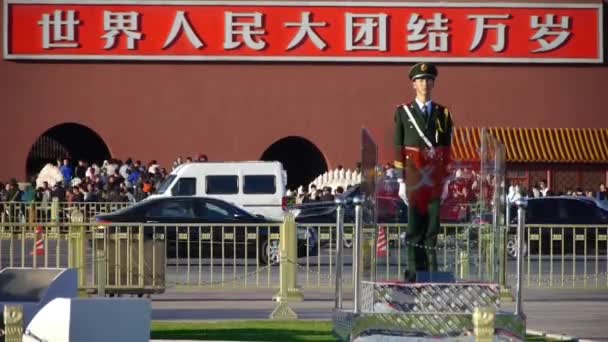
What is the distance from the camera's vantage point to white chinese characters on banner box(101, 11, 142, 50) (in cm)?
4147

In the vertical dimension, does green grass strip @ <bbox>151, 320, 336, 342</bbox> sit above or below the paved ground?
above

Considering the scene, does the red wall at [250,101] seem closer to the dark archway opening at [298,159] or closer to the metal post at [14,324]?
the dark archway opening at [298,159]

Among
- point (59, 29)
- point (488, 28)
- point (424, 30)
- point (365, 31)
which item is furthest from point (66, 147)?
point (488, 28)

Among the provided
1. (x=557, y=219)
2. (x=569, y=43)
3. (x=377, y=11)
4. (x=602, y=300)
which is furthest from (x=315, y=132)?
(x=602, y=300)

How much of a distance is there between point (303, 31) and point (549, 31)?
6170 millimetres

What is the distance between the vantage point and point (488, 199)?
1366 centimetres

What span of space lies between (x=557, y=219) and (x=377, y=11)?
37.7 feet

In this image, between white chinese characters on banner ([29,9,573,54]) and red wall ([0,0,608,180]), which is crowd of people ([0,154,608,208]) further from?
white chinese characters on banner ([29,9,573,54])

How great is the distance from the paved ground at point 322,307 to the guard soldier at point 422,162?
9.98 feet

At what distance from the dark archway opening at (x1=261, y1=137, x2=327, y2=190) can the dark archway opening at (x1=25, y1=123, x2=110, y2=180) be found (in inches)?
192

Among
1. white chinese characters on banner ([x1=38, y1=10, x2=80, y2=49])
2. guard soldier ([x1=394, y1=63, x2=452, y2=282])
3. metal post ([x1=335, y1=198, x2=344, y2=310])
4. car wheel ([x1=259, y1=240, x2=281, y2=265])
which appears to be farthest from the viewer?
white chinese characters on banner ([x1=38, y1=10, x2=80, y2=49])

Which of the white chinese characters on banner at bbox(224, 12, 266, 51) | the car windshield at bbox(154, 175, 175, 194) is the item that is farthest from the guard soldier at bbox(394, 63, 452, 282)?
the white chinese characters on banner at bbox(224, 12, 266, 51)

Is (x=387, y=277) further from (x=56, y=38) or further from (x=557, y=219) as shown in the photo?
(x=56, y=38)

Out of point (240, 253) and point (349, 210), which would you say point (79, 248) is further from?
point (240, 253)
